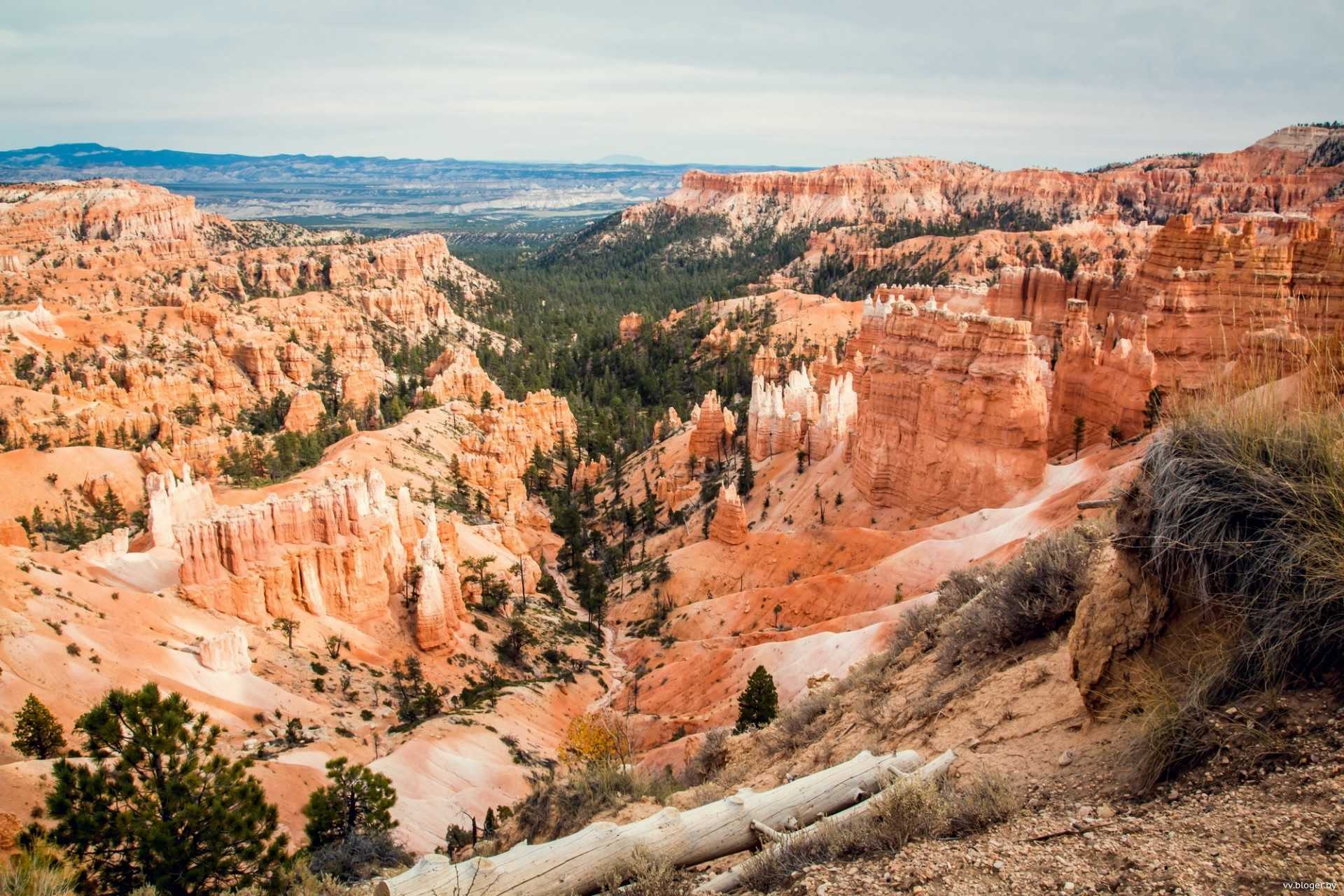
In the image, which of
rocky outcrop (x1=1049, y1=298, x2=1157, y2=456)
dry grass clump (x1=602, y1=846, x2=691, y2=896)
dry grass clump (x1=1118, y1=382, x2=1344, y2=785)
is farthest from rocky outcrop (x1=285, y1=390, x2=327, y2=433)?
dry grass clump (x1=1118, y1=382, x2=1344, y2=785)

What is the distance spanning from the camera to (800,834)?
623cm

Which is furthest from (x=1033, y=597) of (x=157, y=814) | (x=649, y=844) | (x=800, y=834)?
(x=157, y=814)

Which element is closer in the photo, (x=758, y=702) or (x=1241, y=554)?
(x=1241, y=554)

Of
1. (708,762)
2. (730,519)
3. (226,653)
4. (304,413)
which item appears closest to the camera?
(708,762)

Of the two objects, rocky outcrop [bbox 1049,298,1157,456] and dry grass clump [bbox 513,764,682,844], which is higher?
rocky outcrop [bbox 1049,298,1157,456]

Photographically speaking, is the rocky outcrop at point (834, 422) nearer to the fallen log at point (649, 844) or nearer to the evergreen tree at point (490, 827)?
the evergreen tree at point (490, 827)

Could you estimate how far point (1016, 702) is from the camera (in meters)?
8.21

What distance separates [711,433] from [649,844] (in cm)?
4661

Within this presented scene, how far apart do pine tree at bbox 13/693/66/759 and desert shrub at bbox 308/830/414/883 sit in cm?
499

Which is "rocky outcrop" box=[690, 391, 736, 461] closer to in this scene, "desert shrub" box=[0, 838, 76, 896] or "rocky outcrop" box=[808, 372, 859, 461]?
"rocky outcrop" box=[808, 372, 859, 461]

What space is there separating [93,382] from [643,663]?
5332 centimetres

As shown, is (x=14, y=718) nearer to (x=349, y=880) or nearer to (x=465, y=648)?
(x=349, y=880)

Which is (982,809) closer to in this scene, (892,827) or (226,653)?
(892,827)

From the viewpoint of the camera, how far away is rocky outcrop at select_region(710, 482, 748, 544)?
124ft
